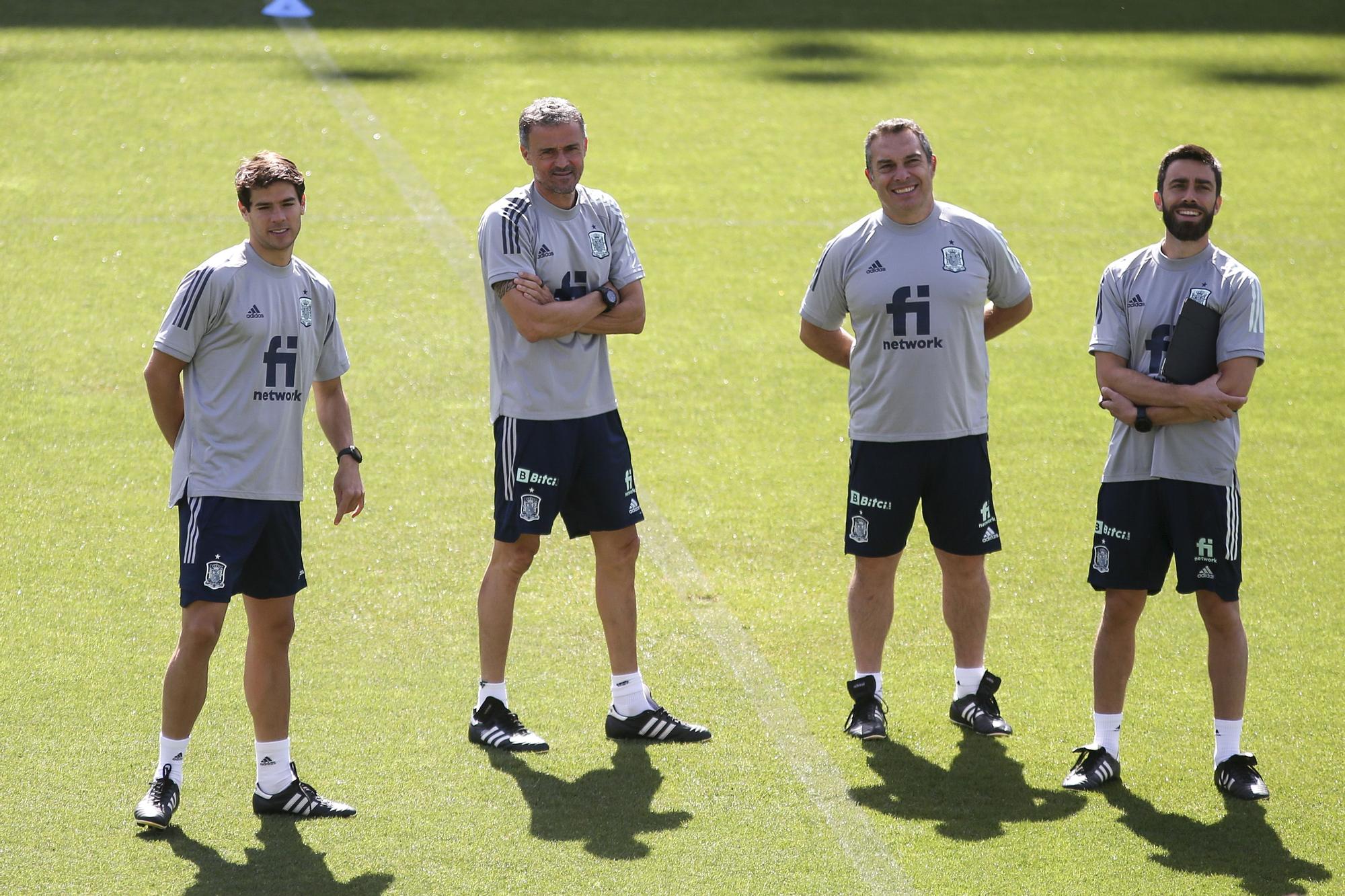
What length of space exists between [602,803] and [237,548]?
1442mm

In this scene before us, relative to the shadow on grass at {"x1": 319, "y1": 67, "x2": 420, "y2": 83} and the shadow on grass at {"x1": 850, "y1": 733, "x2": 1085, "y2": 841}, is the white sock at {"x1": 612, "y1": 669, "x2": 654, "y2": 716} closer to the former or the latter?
the shadow on grass at {"x1": 850, "y1": 733, "x2": 1085, "y2": 841}

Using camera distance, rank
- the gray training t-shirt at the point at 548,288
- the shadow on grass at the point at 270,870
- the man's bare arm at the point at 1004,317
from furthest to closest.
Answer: the man's bare arm at the point at 1004,317 → the gray training t-shirt at the point at 548,288 → the shadow on grass at the point at 270,870

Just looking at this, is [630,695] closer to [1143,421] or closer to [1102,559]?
[1102,559]

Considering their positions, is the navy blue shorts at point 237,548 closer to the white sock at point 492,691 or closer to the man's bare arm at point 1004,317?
the white sock at point 492,691

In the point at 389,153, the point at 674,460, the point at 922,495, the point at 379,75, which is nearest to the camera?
the point at 922,495

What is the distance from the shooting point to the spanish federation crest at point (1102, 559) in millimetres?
5152

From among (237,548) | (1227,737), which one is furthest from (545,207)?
(1227,737)

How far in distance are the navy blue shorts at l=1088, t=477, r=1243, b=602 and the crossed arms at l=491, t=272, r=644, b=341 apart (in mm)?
1777

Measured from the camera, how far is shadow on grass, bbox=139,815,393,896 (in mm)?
4465

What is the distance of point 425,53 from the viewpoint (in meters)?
15.2

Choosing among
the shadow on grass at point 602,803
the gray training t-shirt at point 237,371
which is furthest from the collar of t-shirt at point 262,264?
the shadow on grass at point 602,803

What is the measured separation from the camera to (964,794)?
5.15 m

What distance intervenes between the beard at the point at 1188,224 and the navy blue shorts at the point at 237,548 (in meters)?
2.98

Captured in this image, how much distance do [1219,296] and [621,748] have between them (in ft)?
8.40
